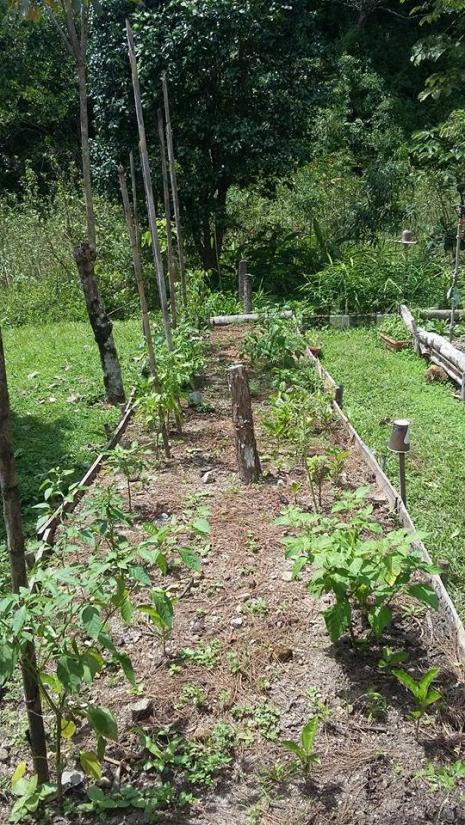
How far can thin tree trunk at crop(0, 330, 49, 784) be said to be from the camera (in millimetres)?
2025

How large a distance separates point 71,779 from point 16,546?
0.87 metres

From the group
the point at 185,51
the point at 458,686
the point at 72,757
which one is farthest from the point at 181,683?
the point at 185,51

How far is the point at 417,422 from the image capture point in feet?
18.0

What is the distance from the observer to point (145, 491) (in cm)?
438

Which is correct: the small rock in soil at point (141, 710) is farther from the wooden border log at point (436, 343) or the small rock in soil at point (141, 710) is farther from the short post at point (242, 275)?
the short post at point (242, 275)

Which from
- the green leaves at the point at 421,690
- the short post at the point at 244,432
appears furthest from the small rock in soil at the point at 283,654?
the short post at the point at 244,432

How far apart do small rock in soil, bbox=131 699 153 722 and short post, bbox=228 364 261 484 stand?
190 centimetres

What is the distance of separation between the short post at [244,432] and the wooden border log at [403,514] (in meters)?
0.73

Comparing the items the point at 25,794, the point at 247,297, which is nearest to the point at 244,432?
the point at 25,794

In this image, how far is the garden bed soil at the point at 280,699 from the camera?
2254mm

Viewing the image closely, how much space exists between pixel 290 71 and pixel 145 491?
25.0ft

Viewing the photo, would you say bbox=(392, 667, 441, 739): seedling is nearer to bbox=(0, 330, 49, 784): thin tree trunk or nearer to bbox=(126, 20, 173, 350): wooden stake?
bbox=(0, 330, 49, 784): thin tree trunk

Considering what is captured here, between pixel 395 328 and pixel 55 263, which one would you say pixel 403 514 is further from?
pixel 55 263

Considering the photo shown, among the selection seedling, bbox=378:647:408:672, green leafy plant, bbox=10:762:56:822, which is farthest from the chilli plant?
green leafy plant, bbox=10:762:56:822
